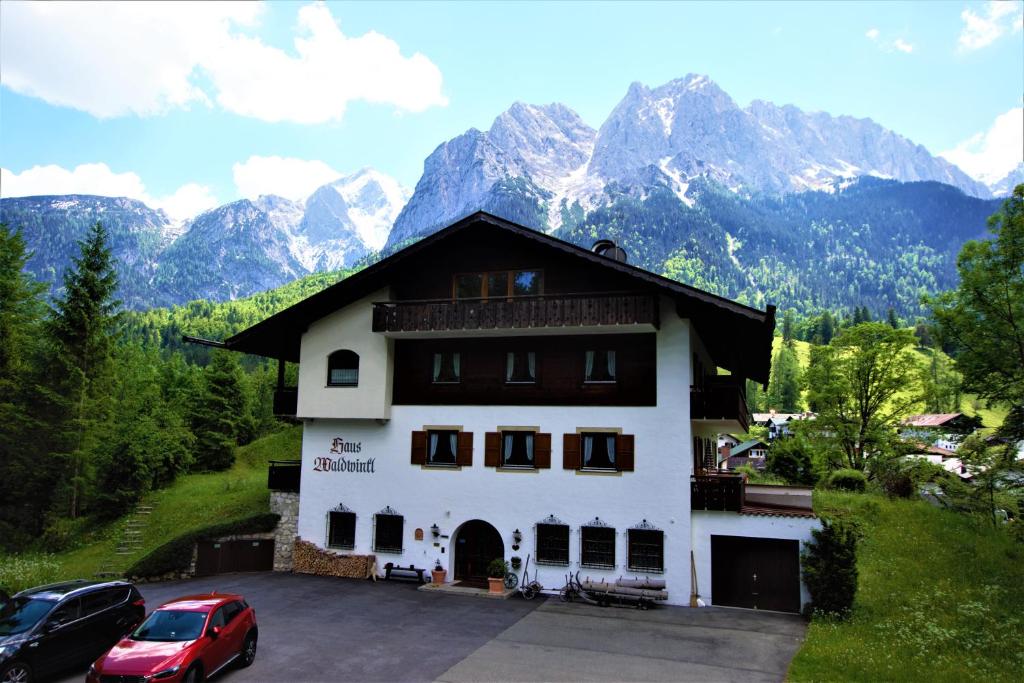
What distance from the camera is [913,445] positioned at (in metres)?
39.3

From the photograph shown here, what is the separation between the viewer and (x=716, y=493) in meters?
21.1

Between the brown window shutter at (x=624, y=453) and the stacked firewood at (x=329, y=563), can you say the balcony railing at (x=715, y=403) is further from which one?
the stacked firewood at (x=329, y=563)

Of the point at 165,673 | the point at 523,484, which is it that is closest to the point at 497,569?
the point at 523,484

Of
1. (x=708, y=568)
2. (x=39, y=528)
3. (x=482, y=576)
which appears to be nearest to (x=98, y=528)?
(x=39, y=528)

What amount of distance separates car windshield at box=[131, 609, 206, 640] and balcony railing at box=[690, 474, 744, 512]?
14225 mm

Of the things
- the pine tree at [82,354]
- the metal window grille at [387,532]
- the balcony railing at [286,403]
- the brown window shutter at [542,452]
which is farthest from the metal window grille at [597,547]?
the pine tree at [82,354]

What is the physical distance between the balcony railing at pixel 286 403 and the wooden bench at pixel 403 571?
684 cm

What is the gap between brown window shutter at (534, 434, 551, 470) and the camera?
74.8 feet

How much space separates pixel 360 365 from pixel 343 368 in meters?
0.99

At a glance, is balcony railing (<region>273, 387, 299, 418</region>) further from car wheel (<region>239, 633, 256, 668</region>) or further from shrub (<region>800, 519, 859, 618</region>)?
shrub (<region>800, 519, 859, 618</region>)

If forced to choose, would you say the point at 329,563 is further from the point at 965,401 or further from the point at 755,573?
the point at 965,401

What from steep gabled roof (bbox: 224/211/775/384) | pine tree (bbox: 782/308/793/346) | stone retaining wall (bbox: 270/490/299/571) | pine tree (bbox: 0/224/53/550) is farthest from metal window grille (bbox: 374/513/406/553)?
pine tree (bbox: 782/308/793/346)

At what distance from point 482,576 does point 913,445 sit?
2897 cm

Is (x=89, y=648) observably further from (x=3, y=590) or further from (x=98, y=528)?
(x=98, y=528)
